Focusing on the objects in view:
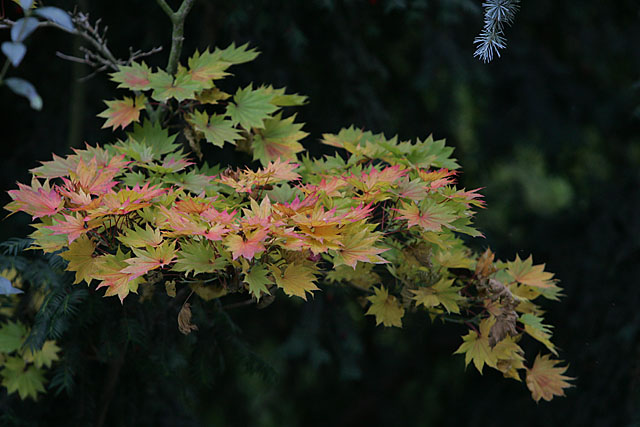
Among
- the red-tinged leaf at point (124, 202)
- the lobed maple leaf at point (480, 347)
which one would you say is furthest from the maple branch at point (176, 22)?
the lobed maple leaf at point (480, 347)

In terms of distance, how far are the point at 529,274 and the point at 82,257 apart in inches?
40.1

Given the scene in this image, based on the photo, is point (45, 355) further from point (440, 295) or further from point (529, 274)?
point (529, 274)

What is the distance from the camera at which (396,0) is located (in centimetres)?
241

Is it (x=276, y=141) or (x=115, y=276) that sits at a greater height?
(x=276, y=141)

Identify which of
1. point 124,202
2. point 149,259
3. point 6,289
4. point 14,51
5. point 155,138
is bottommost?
point 6,289

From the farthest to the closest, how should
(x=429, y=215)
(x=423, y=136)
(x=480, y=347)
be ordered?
(x=423, y=136) < (x=480, y=347) < (x=429, y=215)

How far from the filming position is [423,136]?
11.7ft

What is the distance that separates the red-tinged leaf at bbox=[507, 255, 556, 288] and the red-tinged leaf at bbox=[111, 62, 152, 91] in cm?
96

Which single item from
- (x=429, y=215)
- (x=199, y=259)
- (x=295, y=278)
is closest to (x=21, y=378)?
(x=199, y=259)

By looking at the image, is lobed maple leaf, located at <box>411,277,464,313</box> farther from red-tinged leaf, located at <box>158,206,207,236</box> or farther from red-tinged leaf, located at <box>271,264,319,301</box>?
red-tinged leaf, located at <box>158,206,207,236</box>

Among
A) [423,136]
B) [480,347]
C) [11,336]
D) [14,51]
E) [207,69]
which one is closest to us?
[14,51]

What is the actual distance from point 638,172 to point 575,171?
4.15 feet

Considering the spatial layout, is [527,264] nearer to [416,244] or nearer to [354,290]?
[416,244]

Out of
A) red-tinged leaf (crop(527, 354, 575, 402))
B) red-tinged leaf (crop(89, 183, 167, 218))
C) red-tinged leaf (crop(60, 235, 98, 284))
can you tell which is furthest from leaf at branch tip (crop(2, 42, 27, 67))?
red-tinged leaf (crop(527, 354, 575, 402))
